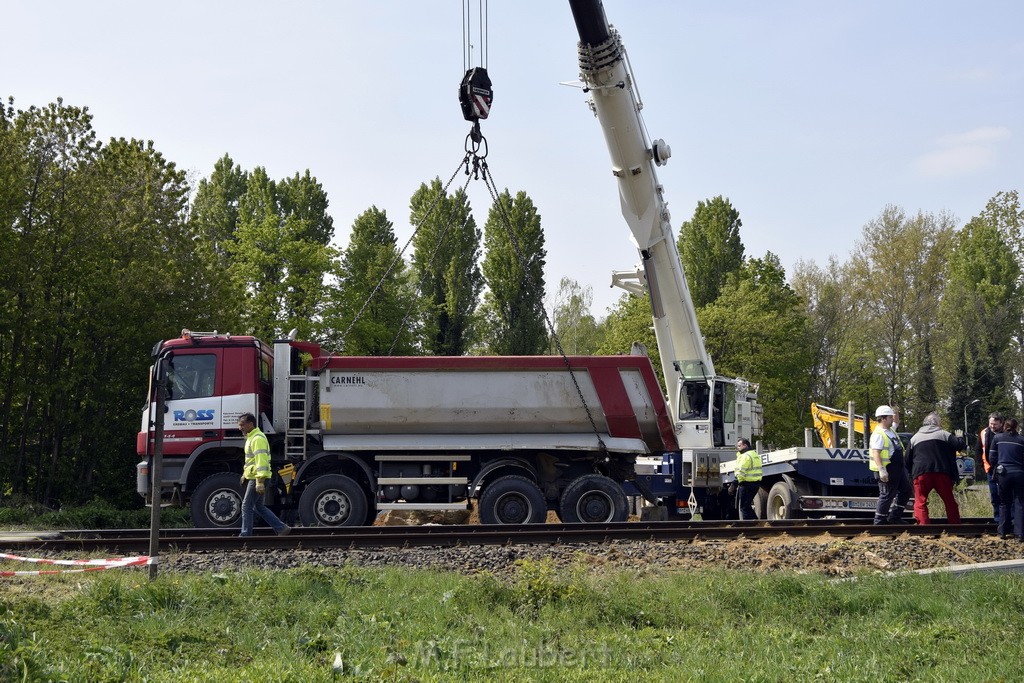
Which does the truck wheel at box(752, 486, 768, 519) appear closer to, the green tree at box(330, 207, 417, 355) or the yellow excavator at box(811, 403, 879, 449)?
the yellow excavator at box(811, 403, 879, 449)

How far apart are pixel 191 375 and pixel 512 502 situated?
5.26m

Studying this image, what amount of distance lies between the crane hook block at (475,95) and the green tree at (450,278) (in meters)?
33.1

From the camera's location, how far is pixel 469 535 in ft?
41.4

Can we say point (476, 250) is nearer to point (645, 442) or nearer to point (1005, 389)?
point (1005, 389)

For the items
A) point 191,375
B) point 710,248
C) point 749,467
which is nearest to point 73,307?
point 191,375

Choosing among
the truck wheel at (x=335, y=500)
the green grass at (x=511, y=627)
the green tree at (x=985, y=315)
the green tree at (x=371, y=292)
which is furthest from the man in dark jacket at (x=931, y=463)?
the green tree at (x=985, y=315)

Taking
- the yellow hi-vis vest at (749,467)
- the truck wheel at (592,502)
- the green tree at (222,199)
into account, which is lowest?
the truck wheel at (592,502)

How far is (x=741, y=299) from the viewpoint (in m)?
47.8

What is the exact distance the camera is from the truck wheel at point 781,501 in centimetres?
1739

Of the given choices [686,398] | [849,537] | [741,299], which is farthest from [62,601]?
[741,299]

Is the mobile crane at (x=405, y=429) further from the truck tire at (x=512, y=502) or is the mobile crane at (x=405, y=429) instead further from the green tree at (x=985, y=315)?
the green tree at (x=985, y=315)

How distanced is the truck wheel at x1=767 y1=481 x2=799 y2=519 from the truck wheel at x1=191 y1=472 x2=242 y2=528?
916 cm

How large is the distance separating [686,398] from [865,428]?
4.33 metres

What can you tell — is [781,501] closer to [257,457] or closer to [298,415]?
[298,415]
